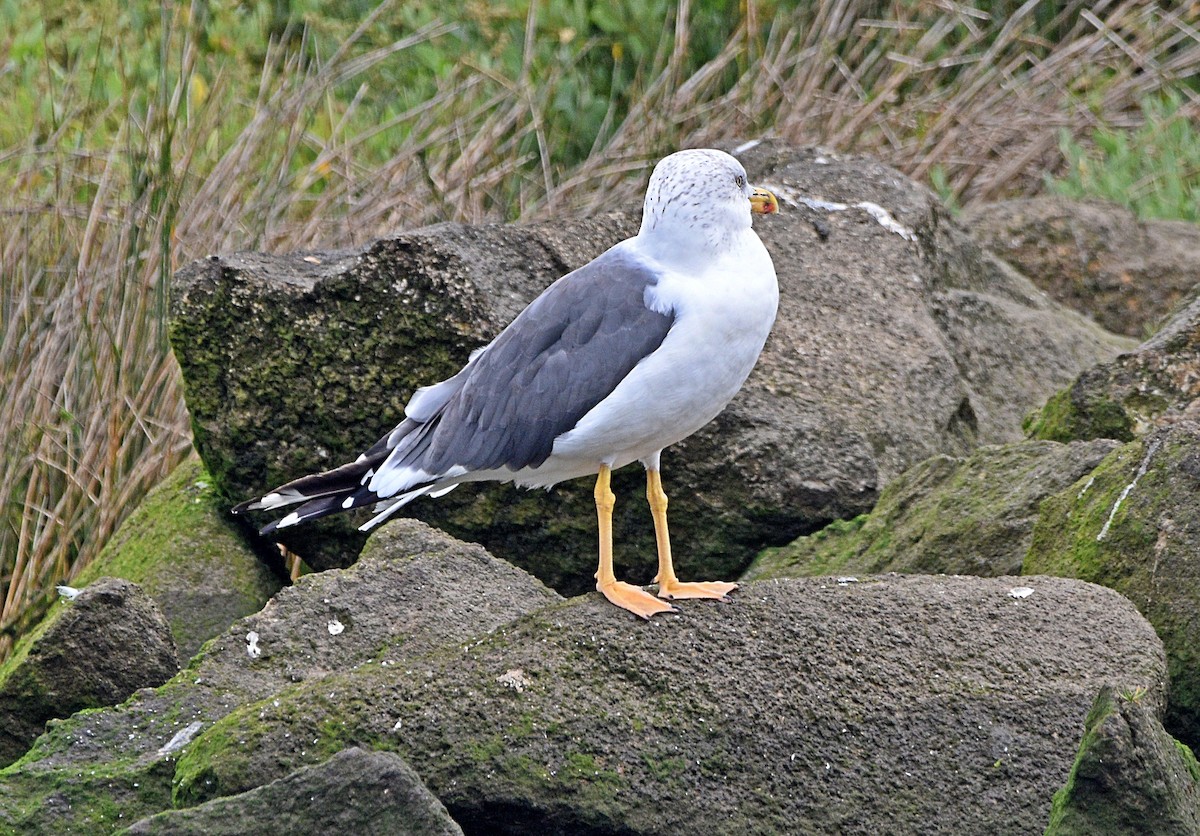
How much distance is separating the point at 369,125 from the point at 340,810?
736 centimetres

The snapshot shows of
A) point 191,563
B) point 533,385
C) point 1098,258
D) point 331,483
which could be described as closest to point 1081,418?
point 533,385

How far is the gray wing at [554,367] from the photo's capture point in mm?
4273

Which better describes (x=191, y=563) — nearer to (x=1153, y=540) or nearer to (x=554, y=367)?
(x=554, y=367)

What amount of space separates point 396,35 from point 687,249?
23.6 feet

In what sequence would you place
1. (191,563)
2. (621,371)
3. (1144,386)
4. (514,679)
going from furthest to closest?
(191,563) → (1144,386) → (621,371) → (514,679)

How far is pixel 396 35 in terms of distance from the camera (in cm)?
1100

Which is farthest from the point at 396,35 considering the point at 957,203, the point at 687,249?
the point at 687,249

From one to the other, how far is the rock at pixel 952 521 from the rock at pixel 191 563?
1.72 metres

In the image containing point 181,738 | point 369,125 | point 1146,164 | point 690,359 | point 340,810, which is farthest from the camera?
point 369,125

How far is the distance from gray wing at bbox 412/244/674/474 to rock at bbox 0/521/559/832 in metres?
0.40

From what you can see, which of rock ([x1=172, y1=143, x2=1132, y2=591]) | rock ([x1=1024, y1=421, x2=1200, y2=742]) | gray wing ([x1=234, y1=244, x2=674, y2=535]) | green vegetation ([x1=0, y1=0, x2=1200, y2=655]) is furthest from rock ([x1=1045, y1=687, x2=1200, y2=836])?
green vegetation ([x1=0, y1=0, x2=1200, y2=655])

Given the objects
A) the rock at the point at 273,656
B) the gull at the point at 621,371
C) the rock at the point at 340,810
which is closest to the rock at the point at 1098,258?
the gull at the point at 621,371

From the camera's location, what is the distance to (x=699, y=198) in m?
4.31

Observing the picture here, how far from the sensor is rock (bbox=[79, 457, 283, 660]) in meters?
5.41
